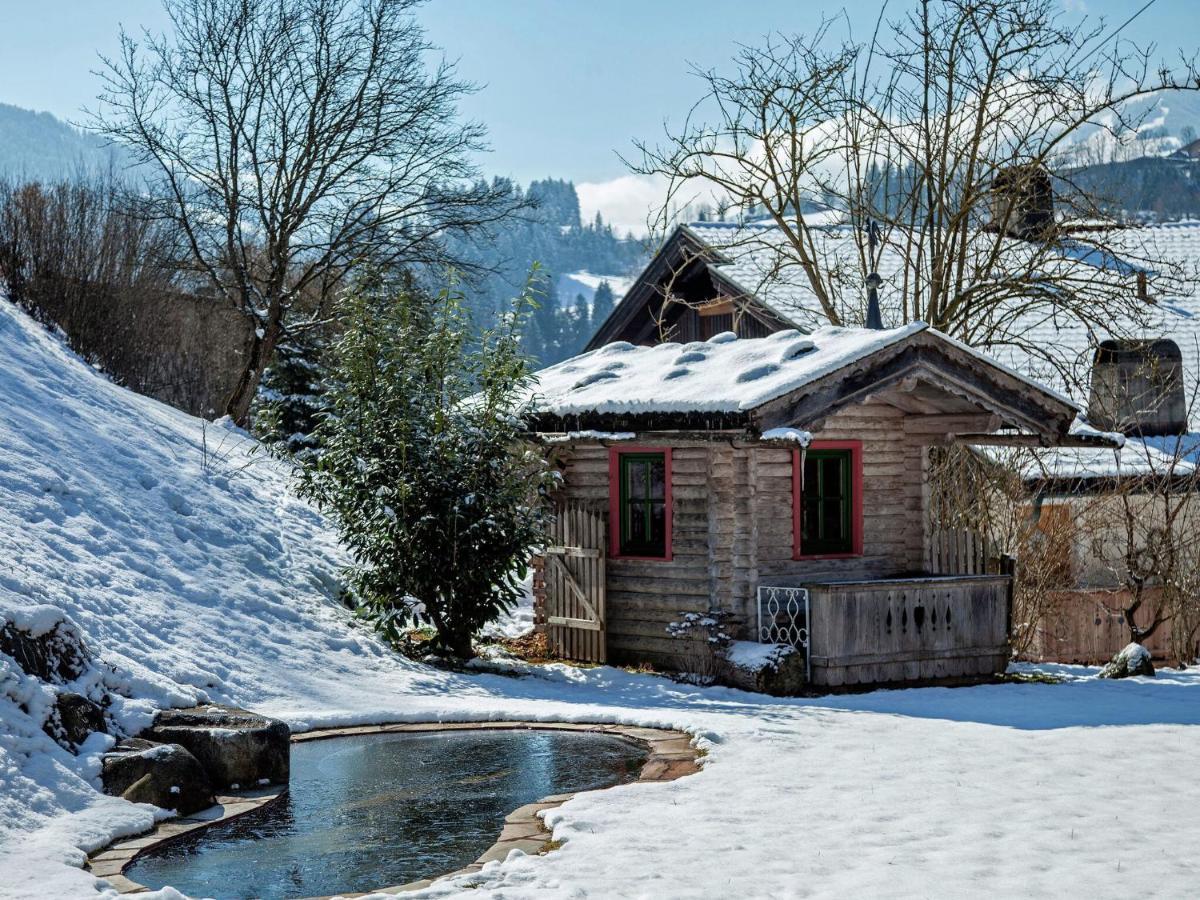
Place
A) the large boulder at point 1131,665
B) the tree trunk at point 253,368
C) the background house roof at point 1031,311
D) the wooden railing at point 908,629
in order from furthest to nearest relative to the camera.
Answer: the tree trunk at point 253,368 → the background house roof at point 1031,311 → the large boulder at point 1131,665 → the wooden railing at point 908,629

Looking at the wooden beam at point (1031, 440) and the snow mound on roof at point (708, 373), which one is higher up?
the snow mound on roof at point (708, 373)

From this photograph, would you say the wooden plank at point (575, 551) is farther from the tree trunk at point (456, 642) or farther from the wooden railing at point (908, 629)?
the wooden railing at point (908, 629)

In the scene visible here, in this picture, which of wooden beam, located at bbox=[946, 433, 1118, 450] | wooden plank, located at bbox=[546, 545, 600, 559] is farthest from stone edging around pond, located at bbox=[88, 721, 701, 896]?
wooden beam, located at bbox=[946, 433, 1118, 450]

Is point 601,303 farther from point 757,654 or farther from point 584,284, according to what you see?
point 757,654

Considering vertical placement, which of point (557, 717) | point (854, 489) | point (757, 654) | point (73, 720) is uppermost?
point (854, 489)

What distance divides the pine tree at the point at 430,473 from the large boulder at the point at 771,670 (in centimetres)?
260

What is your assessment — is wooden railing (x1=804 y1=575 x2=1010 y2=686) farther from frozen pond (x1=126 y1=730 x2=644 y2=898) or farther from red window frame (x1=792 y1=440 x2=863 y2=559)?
frozen pond (x1=126 y1=730 x2=644 y2=898)

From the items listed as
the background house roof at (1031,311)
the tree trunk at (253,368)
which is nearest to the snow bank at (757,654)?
the background house roof at (1031,311)

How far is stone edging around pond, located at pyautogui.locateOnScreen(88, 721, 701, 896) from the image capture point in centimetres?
773

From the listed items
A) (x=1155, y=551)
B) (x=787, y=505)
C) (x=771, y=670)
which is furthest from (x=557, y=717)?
(x=1155, y=551)

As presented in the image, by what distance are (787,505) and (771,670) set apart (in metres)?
2.14

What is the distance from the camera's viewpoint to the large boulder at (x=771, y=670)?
14.1 m

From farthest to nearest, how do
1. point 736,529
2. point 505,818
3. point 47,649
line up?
point 736,529
point 47,649
point 505,818

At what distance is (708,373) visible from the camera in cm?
1586
